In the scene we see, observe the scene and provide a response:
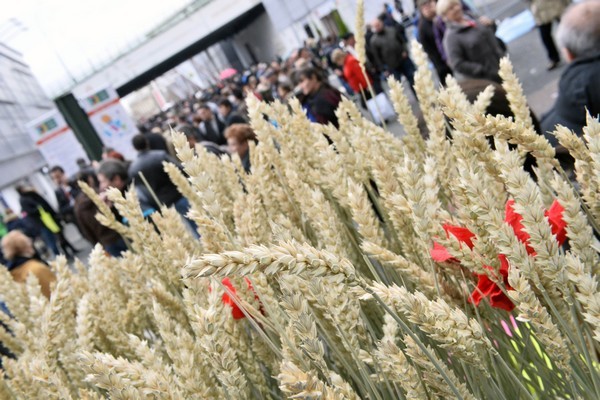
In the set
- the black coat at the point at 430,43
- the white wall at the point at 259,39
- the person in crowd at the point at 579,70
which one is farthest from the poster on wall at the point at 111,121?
the white wall at the point at 259,39

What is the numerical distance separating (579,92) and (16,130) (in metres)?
21.4

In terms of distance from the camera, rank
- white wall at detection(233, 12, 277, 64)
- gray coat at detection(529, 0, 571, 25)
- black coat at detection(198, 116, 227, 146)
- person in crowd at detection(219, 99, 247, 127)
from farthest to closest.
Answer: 1. white wall at detection(233, 12, 277, 64)
2. black coat at detection(198, 116, 227, 146)
3. person in crowd at detection(219, 99, 247, 127)
4. gray coat at detection(529, 0, 571, 25)

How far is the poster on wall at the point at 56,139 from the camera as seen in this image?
30.9ft

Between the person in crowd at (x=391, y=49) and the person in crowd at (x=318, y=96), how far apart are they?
8.28ft

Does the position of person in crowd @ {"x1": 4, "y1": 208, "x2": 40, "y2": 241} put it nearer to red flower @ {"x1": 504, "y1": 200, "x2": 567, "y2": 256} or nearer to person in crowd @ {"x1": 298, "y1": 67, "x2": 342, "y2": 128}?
person in crowd @ {"x1": 298, "y1": 67, "x2": 342, "y2": 128}

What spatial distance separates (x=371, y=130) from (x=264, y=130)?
0.21 metres

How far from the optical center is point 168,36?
18.8 m

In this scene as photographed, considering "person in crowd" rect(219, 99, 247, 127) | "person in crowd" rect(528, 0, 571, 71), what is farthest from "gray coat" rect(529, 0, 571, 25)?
"person in crowd" rect(219, 99, 247, 127)

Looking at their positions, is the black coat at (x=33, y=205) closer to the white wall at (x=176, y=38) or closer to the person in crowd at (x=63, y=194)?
the person in crowd at (x=63, y=194)

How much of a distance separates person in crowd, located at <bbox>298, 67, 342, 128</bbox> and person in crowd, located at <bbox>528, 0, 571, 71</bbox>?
2409 mm

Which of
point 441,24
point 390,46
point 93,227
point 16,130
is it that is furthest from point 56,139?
point 16,130

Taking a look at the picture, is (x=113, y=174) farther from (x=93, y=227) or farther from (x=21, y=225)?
(x=21, y=225)

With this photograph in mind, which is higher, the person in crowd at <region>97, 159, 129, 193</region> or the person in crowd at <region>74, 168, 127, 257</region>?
the person in crowd at <region>97, 159, 129, 193</region>

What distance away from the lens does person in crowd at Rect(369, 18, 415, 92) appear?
6714mm
